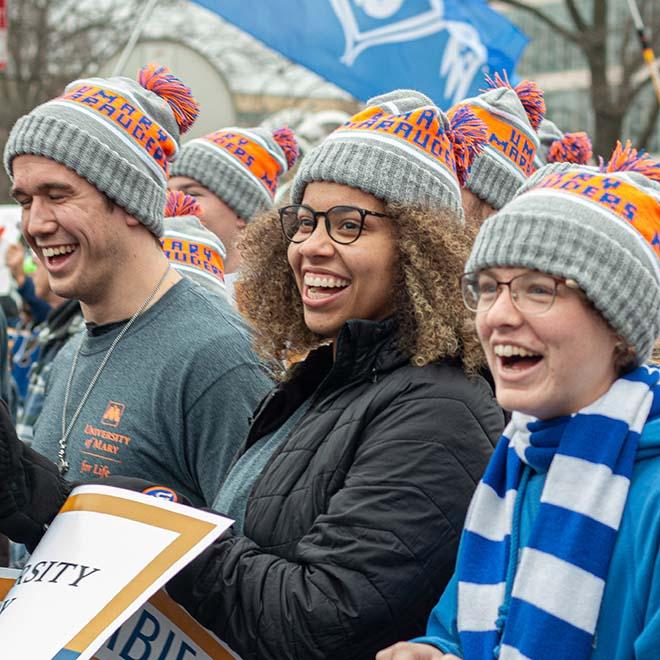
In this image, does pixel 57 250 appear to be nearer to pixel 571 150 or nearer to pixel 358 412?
pixel 358 412

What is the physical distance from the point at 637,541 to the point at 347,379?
0.94 meters

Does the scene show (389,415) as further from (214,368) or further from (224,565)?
(214,368)

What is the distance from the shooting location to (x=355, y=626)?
104 inches

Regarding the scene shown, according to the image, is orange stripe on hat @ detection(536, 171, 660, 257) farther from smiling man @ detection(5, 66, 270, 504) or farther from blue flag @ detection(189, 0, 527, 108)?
blue flag @ detection(189, 0, 527, 108)

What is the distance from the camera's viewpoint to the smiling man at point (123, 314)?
347 centimetres

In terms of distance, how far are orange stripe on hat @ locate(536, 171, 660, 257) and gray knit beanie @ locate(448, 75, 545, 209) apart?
2.06m

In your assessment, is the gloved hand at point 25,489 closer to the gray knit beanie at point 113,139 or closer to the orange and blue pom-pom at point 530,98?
the gray knit beanie at point 113,139

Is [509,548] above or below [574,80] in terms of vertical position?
below

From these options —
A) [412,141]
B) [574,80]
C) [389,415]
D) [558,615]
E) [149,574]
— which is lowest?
[149,574]

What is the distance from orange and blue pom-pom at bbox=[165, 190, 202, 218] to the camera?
5444 mm

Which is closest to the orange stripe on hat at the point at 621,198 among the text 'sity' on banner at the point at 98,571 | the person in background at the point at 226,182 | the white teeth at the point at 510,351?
the white teeth at the point at 510,351

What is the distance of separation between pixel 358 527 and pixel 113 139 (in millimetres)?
1700

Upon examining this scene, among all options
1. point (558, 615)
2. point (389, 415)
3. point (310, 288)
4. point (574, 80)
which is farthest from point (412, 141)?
point (574, 80)

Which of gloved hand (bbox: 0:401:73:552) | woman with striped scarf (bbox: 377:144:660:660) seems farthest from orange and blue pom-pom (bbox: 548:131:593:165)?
gloved hand (bbox: 0:401:73:552)
